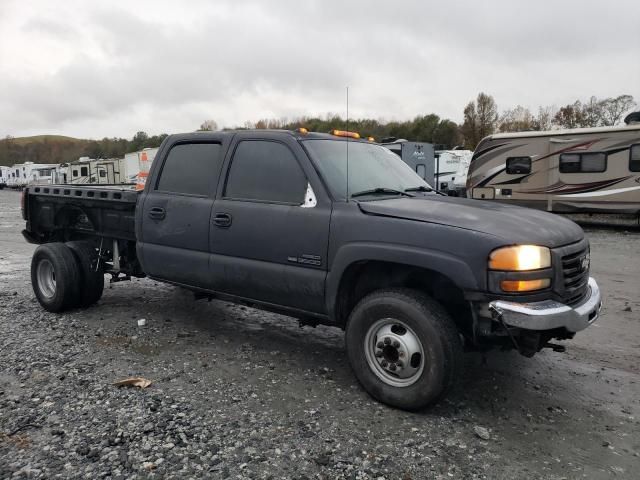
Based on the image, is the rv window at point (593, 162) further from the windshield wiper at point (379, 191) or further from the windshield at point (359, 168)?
the windshield wiper at point (379, 191)

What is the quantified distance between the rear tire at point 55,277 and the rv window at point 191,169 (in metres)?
1.59

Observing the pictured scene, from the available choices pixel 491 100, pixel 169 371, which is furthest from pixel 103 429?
pixel 491 100

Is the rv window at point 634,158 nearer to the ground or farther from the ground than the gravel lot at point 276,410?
farther from the ground

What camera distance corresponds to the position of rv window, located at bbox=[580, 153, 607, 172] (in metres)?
14.7

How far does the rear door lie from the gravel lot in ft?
2.47

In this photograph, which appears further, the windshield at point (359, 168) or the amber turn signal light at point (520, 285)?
the windshield at point (359, 168)

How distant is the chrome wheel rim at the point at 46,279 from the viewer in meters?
→ 5.92

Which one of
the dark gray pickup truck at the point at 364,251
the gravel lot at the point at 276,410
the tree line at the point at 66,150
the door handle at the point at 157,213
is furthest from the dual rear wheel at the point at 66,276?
the tree line at the point at 66,150

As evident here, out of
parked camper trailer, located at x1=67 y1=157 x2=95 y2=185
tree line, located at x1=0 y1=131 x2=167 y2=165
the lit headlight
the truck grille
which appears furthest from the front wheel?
tree line, located at x1=0 y1=131 x2=167 y2=165

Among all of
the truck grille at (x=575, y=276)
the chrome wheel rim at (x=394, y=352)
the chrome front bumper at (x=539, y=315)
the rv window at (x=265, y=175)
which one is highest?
the rv window at (x=265, y=175)

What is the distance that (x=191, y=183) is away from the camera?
478cm

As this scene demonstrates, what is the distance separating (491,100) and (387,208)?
53.9 meters

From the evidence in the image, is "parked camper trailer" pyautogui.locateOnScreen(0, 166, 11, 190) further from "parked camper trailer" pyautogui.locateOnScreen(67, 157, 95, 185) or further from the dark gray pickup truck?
the dark gray pickup truck

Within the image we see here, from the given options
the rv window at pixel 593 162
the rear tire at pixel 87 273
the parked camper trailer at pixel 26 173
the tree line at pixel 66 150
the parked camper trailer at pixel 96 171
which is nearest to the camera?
the rear tire at pixel 87 273
